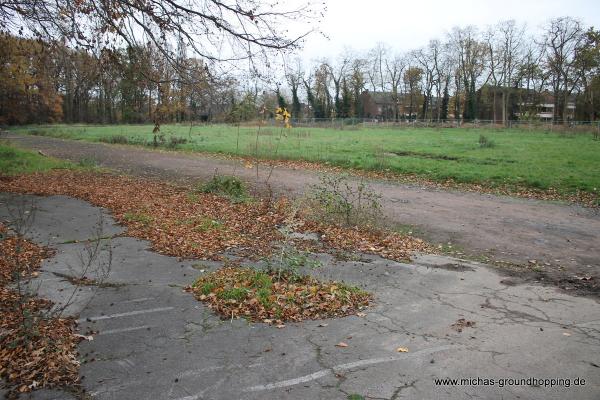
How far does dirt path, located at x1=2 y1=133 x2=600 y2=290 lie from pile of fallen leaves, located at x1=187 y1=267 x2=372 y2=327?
355cm

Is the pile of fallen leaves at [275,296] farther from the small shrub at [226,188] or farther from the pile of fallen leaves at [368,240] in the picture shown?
the small shrub at [226,188]

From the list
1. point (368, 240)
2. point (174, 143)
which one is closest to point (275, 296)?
point (368, 240)

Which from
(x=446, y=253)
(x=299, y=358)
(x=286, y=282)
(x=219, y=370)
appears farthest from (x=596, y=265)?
(x=219, y=370)

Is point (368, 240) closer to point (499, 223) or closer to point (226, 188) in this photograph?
point (499, 223)

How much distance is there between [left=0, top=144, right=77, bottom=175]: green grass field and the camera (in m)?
16.2

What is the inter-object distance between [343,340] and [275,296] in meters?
1.13

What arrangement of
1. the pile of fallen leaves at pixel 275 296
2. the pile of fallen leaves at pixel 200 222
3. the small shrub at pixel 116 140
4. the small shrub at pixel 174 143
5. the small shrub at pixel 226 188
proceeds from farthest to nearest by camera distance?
the small shrub at pixel 116 140, the small shrub at pixel 174 143, the small shrub at pixel 226 188, the pile of fallen leaves at pixel 200 222, the pile of fallen leaves at pixel 275 296

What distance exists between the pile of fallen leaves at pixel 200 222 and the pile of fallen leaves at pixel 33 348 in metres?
2.88

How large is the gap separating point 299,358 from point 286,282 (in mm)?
1742

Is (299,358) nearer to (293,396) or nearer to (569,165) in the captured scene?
(293,396)

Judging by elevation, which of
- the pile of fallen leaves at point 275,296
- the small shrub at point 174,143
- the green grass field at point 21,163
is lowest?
the pile of fallen leaves at point 275,296

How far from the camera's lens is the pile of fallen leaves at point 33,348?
12.3 ft

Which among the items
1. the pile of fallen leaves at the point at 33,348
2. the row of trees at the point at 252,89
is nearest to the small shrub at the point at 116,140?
the row of trees at the point at 252,89

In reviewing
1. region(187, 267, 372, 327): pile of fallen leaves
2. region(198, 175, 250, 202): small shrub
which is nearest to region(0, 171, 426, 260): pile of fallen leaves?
region(198, 175, 250, 202): small shrub
